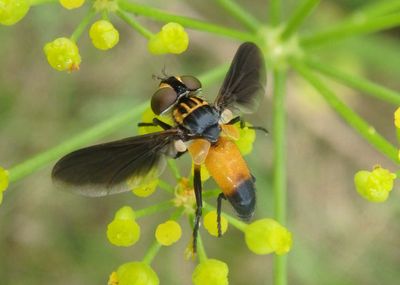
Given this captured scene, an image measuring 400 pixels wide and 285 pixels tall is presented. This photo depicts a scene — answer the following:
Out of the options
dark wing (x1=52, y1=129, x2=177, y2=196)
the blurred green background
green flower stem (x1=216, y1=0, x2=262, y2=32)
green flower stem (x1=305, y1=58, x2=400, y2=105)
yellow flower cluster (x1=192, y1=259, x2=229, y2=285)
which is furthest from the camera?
the blurred green background

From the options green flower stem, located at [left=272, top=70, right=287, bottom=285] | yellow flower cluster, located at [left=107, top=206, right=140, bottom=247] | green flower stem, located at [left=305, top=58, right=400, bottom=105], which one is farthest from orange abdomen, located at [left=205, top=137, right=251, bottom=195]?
green flower stem, located at [left=305, top=58, right=400, bottom=105]

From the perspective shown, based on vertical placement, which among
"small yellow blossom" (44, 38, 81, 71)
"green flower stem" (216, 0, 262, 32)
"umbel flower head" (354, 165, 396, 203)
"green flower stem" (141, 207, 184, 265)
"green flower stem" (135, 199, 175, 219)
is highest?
"green flower stem" (216, 0, 262, 32)

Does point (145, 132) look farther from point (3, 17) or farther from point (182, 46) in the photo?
point (3, 17)

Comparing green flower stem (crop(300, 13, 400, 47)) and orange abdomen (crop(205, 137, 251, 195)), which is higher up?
green flower stem (crop(300, 13, 400, 47))

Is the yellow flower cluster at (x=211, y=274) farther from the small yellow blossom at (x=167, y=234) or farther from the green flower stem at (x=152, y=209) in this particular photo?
the green flower stem at (x=152, y=209)

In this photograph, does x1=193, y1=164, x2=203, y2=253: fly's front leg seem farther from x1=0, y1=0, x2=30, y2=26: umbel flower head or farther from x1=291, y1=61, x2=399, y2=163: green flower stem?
x1=0, y1=0, x2=30, y2=26: umbel flower head

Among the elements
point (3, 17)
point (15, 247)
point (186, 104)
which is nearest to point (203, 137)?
point (186, 104)
